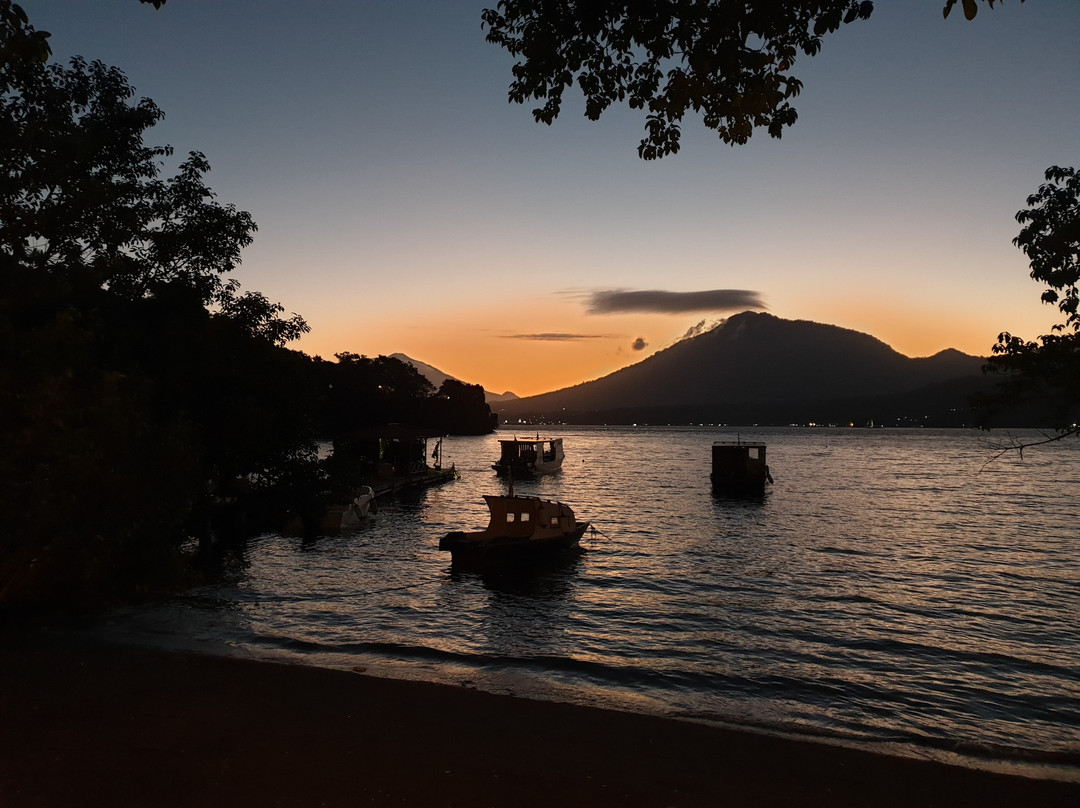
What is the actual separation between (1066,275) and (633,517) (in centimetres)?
4630

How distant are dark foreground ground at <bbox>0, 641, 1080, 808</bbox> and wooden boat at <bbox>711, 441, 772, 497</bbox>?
68.0m

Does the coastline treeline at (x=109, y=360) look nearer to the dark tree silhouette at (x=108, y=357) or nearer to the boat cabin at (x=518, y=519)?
the dark tree silhouette at (x=108, y=357)

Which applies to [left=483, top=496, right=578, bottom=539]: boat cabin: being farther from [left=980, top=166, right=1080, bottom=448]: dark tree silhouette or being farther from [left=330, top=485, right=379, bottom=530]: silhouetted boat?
[left=980, top=166, right=1080, bottom=448]: dark tree silhouette

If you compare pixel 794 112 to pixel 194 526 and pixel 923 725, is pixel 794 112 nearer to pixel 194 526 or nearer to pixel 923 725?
pixel 923 725

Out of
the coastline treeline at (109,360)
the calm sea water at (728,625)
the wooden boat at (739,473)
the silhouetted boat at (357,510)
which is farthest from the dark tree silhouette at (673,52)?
the wooden boat at (739,473)

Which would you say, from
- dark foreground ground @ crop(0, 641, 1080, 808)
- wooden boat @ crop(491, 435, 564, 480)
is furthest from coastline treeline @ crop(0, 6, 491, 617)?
wooden boat @ crop(491, 435, 564, 480)

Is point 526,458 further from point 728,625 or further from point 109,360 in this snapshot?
point 109,360

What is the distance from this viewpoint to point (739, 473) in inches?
3093

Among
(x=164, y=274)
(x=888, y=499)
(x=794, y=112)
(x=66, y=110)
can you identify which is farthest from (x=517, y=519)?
(x=888, y=499)

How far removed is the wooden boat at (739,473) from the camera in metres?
78.1

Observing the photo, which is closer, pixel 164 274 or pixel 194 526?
pixel 164 274

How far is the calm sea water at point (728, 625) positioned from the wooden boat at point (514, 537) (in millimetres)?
1214

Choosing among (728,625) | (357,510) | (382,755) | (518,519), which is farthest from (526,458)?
(382,755)

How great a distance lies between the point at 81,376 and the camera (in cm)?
1642
